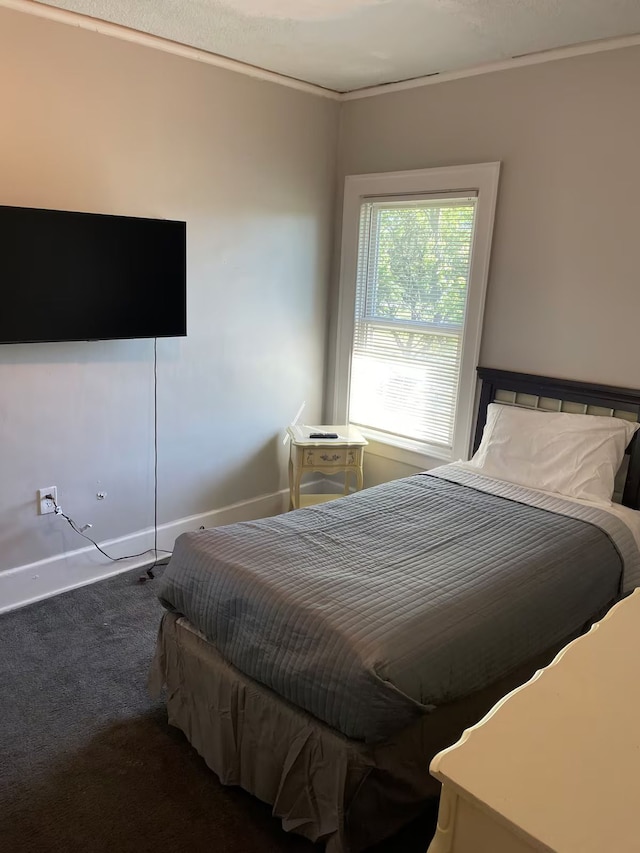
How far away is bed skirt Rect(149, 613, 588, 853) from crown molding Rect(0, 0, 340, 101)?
2450 mm

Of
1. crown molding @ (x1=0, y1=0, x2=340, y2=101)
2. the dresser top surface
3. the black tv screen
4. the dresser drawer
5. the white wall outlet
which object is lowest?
the white wall outlet

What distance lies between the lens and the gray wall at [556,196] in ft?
9.41

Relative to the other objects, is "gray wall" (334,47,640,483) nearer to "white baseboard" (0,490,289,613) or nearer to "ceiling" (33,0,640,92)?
"ceiling" (33,0,640,92)

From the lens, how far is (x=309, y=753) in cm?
178

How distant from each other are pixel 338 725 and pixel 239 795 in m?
0.56

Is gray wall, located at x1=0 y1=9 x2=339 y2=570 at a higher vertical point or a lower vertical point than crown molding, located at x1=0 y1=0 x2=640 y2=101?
lower

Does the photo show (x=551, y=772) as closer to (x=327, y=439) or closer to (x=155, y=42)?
(x=327, y=439)

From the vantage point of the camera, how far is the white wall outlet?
118 inches

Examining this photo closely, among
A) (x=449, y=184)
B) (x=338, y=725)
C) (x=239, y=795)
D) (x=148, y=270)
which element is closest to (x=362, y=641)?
(x=338, y=725)

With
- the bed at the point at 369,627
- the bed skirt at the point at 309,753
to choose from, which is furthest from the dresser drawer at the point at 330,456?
the bed skirt at the point at 309,753

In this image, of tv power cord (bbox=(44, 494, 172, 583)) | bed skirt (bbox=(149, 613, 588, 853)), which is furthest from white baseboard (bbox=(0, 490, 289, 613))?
bed skirt (bbox=(149, 613, 588, 853))

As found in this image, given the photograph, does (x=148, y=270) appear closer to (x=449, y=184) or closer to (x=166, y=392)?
(x=166, y=392)

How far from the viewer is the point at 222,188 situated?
3393 millimetres

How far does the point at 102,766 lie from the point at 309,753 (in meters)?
0.76
